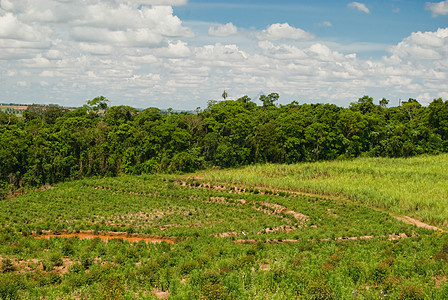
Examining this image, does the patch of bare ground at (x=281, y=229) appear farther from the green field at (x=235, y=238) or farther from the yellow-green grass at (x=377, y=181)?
the yellow-green grass at (x=377, y=181)

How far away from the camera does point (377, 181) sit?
41.0 m

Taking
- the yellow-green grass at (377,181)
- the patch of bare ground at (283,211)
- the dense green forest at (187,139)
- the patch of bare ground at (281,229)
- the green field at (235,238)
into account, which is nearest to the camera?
the green field at (235,238)

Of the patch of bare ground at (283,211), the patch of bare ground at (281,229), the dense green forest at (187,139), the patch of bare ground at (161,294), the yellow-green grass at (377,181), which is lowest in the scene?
the patch of bare ground at (281,229)

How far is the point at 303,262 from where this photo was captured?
56.1 ft

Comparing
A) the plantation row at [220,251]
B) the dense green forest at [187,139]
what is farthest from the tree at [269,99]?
the plantation row at [220,251]

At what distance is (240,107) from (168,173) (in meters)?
19.0

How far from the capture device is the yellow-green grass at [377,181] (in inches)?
1219

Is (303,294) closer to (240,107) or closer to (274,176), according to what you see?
(274,176)

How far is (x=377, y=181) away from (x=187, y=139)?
28.8 metres

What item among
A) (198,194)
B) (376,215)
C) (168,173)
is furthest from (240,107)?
(376,215)

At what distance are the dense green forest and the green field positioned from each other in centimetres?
604

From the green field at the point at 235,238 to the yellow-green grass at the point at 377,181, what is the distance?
6.0 inches

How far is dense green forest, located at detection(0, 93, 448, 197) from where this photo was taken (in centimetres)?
4800

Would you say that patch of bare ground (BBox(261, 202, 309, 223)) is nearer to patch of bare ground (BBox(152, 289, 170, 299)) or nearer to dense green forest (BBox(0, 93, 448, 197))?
patch of bare ground (BBox(152, 289, 170, 299))
